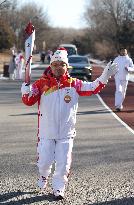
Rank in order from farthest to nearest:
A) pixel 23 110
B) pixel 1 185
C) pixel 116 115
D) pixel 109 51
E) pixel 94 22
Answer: pixel 94 22 → pixel 109 51 → pixel 23 110 → pixel 116 115 → pixel 1 185

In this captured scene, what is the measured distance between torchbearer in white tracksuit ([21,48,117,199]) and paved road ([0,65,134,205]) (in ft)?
1.26

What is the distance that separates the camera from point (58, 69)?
7.14 m

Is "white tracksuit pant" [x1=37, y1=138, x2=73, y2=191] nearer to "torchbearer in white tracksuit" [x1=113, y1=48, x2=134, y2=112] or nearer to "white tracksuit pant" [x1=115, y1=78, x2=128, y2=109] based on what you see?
"torchbearer in white tracksuit" [x1=113, y1=48, x2=134, y2=112]

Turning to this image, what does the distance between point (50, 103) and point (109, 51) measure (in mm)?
82463

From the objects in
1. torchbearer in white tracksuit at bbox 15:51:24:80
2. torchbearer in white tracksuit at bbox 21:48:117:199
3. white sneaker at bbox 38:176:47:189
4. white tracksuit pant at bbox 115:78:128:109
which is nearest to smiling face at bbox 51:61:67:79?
torchbearer in white tracksuit at bbox 21:48:117:199

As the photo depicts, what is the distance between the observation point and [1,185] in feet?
25.2

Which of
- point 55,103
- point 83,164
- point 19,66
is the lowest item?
point 19,66

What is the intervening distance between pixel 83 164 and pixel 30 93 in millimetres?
2585

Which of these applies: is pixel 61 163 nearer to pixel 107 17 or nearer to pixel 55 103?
pixel 55 103

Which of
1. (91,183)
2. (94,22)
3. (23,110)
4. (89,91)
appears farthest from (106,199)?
(94,22)

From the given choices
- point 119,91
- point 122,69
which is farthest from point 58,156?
point 119,91

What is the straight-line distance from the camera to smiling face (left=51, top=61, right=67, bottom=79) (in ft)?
23.4

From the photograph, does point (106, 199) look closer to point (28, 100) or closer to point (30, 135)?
point (28, 100)

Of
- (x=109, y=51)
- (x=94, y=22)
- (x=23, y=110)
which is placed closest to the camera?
(x=23, y=110)
